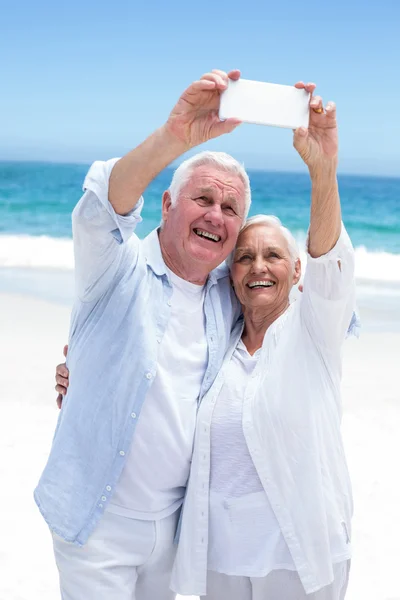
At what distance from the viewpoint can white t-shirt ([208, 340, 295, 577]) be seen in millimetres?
2379

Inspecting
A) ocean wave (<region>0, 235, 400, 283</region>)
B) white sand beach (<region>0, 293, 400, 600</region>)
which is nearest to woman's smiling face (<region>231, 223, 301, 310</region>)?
white sand beach (<region>0, 293, 400, 600</region>)

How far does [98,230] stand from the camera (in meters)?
2.26

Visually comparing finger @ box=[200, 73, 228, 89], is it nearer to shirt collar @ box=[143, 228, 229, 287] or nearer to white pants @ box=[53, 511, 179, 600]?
shirt collar @ box=[143, 228, 229, 287]

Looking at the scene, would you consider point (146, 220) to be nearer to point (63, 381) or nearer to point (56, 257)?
point (56, 257)

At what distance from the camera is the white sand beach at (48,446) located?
3.79 meters

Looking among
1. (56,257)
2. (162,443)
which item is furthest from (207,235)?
(56,257)

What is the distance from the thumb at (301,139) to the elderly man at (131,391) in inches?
17.3

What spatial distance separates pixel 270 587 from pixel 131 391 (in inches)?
26.7

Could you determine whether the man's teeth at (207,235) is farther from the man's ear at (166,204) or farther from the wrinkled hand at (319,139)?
the wrinkled hand at (319,139)

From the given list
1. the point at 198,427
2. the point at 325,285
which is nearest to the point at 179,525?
the point at 198,427

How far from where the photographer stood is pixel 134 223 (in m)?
2.28

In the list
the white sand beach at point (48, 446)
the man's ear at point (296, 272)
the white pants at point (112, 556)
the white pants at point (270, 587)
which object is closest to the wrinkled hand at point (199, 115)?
the man's ear at point (296, 272)

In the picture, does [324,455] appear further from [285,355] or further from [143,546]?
[143,546]

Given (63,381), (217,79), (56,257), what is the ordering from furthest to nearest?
(56,257) → (63,381) → (217,79)
